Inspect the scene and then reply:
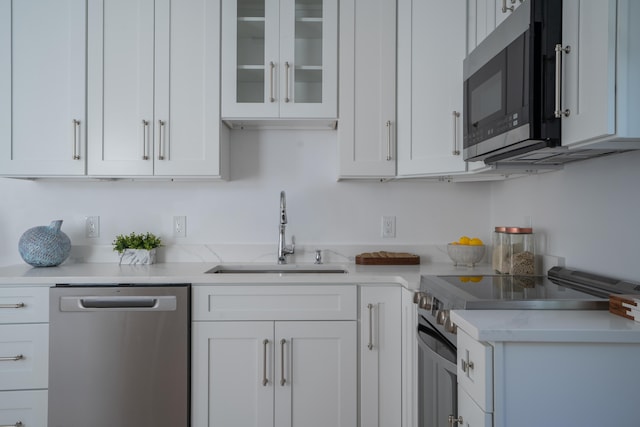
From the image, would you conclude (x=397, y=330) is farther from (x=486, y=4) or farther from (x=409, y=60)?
(x=486, y=4)

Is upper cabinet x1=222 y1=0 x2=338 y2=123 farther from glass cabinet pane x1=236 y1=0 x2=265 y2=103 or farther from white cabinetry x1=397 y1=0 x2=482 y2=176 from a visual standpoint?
white cabinetry x1=397 y1=0 x2=482 y2=176

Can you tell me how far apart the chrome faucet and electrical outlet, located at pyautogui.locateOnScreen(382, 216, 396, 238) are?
0.53m

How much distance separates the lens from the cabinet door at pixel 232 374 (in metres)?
1.96

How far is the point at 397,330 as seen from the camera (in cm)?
199

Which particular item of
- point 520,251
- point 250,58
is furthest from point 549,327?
point 250,58

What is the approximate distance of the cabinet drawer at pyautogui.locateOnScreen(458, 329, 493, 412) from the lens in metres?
1.04

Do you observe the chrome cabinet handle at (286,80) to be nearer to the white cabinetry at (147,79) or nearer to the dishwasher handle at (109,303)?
the white cabinetry at (147,79)

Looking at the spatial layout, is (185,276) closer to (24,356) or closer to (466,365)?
(24,356)

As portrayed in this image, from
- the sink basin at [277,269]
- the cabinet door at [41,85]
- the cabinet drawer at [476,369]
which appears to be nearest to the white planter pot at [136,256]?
the sink basin at [277,269]

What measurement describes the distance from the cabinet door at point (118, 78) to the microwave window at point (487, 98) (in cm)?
151

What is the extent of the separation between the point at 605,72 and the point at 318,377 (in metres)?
1.57

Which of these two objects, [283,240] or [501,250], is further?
[283,240]

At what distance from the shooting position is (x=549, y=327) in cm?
105

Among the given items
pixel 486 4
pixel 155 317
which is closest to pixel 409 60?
pixel 486 4
